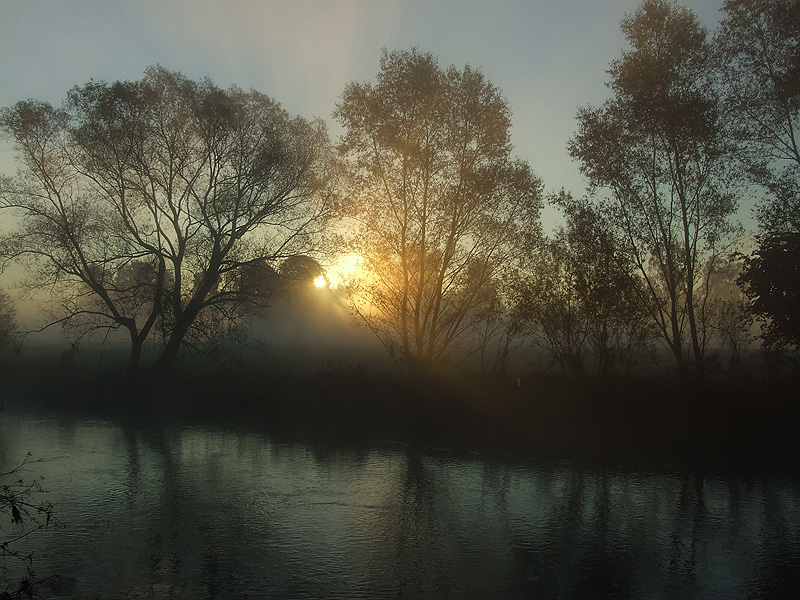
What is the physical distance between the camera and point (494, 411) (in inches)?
670

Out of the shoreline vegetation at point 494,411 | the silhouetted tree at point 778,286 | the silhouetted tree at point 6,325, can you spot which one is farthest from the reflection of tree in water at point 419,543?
the silhouetted tree at point 6,325

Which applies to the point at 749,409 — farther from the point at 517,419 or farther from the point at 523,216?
the point at 523,216

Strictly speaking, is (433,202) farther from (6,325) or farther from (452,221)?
(6,325)

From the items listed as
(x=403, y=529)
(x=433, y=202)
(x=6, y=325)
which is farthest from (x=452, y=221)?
(x=6, y=325)

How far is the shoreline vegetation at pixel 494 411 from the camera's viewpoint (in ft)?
44.1

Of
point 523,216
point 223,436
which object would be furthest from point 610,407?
point 223,436

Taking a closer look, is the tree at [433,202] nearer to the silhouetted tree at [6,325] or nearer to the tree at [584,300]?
the tree at [584,300]

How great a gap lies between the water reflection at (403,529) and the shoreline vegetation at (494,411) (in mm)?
2134

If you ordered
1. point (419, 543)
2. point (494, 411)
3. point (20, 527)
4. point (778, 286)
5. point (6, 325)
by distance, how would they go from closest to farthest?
1. point (419, 543)
2. point (20, 527)
3. point (494, 411)
4. point (778, 286)
5. point (6, 325)

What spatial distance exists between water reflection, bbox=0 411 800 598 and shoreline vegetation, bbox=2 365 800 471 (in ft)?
7.00

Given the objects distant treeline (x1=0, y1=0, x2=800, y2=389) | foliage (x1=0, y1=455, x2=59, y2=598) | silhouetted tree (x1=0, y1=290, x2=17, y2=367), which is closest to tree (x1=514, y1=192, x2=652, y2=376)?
distant treeline (x1=0, y1=0, x2=800, y2=389)

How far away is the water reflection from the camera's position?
5898 mm

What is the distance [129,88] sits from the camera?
901 inches

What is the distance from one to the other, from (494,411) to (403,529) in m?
9.79
